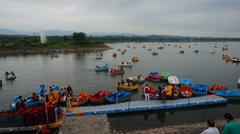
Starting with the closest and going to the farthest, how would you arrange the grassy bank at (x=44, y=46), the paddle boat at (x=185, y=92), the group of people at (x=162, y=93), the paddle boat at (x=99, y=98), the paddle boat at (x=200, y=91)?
the paddle boat at (x=99, y=98)
the group of people at (x=162, y=93)
the paddle boat at (x=185, y=92)
the paddle boat at (x=200, y=91)
the grassy bank at (x=44, y=46)

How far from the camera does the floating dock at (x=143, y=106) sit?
21.4 metres

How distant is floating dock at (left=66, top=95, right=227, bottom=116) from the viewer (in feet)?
70.1

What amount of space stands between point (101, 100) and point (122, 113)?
2825mm

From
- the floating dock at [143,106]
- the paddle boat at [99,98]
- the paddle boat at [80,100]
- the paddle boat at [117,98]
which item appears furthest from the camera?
the paddle boat at [117,98]

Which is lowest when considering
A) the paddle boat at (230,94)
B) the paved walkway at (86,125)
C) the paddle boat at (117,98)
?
the paddle boat at (230,94)

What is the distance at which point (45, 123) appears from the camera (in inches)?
692

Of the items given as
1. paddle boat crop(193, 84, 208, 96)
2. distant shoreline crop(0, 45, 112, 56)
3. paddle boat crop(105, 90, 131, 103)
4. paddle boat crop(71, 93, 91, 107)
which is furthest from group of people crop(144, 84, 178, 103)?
distant shoreline crop(0, 45, 112, 56)

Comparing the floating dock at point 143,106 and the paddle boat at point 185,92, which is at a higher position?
the paddle boat at point 185,92

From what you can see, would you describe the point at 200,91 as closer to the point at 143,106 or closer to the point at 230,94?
the point at 230,94

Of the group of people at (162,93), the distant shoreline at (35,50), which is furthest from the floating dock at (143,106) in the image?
the distant shoreline at (35,50)

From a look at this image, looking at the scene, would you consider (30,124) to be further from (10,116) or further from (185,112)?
(185,112)

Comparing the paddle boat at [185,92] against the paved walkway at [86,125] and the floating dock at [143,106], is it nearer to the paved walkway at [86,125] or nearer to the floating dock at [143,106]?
the floating dock at [143,106]

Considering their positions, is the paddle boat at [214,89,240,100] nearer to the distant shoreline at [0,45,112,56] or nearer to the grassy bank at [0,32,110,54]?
the distant shoreline at [0,45,112,56]

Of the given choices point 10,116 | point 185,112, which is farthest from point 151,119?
point 10,116
